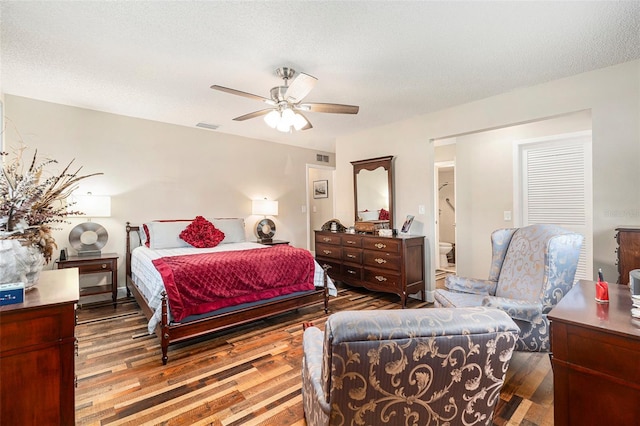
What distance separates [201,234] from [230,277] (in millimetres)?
1522

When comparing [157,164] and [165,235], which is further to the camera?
[157,164]

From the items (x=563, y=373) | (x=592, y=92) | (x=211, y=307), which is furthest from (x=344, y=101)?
(x=563, y=373)

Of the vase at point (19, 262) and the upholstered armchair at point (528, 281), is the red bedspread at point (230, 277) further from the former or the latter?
the upholstered armchair at point (528, 281)

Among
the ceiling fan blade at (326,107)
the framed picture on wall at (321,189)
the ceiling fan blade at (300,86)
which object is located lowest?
the framed picture on wall at (321,189)

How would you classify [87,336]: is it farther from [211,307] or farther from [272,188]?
[272,188]

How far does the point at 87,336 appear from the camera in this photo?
9.30 ft

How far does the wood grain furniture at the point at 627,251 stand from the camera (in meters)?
2.23

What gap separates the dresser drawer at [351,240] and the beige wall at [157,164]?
66.8 inches

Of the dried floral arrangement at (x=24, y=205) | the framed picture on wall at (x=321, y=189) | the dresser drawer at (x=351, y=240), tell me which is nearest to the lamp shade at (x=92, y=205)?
the dried floral arrangement at (x=24, y=205)

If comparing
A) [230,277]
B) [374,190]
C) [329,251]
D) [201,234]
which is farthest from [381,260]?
[201,234]

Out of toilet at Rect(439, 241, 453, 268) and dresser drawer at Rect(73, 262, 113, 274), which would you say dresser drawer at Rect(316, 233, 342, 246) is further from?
dresser drawer at Rect(73, 262, 113, 274)

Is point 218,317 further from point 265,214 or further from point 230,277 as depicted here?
point 265,214

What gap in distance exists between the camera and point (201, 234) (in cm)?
405

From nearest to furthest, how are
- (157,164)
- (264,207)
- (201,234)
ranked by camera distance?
(201,234), (157,164), (264,207)
